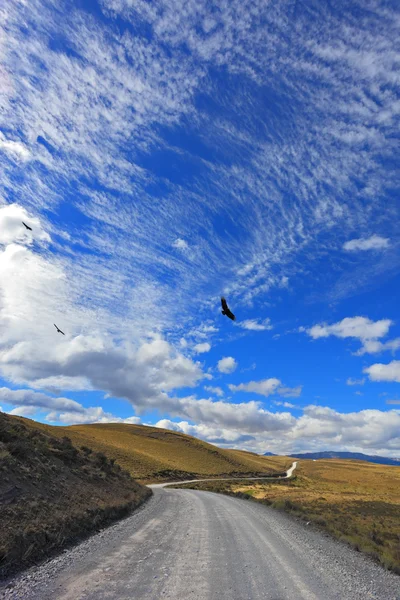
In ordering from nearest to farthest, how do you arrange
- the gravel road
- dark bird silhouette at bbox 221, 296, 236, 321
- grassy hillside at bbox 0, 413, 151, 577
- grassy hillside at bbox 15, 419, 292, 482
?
Result: 1. dark bird silhouette at bbox 221, 296, 236, 321
2. the gravel road
3. grassy hillside at bbox 0, 413, 151, 577
4. grassy hillside at bbox 15, 419, 292, 482

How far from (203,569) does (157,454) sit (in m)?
88.6

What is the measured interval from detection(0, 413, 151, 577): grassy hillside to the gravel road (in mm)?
818

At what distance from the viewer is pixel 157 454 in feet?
300

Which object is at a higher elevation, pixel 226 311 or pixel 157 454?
pixel 157 454

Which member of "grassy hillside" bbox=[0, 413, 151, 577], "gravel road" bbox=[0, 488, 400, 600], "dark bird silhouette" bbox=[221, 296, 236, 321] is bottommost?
"gravel road" bbox=[0, 488, 400, 600]

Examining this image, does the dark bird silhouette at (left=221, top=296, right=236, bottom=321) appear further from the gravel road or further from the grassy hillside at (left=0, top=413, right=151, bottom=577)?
the grassy hillside at (left=0, top=413, right=151, bottom=577)

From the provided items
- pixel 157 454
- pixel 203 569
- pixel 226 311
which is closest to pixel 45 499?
pixel 203 569

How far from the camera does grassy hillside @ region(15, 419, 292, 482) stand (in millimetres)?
68062

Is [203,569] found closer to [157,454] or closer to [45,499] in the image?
[45,499]

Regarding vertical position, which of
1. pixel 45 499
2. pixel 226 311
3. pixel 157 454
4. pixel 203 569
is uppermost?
pixel 157 454

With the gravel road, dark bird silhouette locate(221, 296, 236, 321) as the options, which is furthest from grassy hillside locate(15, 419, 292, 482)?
dark bird silhouette locate(221, 296, 236, 321)

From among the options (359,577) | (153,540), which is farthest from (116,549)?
(359,577)

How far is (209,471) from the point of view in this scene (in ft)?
293

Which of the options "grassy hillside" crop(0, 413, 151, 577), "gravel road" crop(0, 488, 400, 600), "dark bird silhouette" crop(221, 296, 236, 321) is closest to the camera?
"dark bird silhouette" crop(221, 296, 236, 321)
